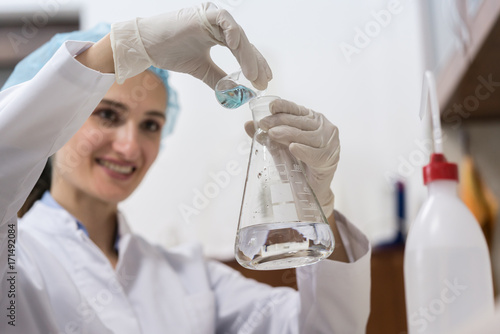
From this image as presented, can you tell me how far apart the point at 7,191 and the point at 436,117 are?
2.04ft

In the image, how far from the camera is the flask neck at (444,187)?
718 millimetres

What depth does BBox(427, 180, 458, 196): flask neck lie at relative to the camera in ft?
2.36

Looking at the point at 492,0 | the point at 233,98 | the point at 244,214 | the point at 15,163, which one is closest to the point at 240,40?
the point at 233,98

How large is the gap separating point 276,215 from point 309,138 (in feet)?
0.57

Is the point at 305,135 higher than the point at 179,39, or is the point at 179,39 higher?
the point at 179,39

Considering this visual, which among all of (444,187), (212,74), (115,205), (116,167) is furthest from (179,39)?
(115,205)

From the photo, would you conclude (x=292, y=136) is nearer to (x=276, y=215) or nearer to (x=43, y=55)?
(x=276, y=215)

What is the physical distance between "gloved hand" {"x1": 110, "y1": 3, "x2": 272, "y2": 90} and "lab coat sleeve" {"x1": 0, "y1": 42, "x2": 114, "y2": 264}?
0.16 feet

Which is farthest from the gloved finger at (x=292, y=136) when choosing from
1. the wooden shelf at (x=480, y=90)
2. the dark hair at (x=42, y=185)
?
the dark hair at (x=42, y=185)

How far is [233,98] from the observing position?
0.72m

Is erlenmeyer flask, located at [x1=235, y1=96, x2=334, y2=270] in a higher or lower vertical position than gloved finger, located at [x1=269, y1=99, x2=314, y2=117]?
lower

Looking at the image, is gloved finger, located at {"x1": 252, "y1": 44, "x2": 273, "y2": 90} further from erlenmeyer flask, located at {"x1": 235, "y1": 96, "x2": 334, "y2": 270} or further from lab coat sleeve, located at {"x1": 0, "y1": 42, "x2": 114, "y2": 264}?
lab coat sleeve, located at {"x1": 0, "y1": 42, "x2": 114, "y2": 264}

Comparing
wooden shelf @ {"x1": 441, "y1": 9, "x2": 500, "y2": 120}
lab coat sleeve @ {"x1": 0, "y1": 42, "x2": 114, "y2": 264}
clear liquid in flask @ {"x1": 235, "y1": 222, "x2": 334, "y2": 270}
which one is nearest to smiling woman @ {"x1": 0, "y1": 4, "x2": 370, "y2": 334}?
lab coat sleeve @ {"x1": 0, "y1": 42, "x2": 114, "y2": 264}

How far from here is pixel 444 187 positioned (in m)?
0.72
